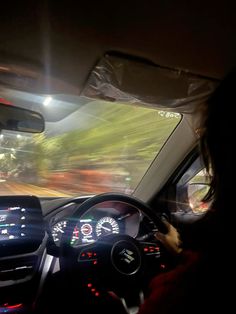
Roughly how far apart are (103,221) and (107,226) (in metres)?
0.05

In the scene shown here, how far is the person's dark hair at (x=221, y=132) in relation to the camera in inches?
50.7

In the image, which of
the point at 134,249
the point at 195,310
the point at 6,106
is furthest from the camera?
the point at 6,106

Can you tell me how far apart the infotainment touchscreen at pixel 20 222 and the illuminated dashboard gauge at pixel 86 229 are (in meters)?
0.27

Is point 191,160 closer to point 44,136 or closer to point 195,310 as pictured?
point 44,136

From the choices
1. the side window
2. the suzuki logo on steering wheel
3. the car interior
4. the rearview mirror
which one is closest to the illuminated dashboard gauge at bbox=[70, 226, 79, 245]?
the car interior

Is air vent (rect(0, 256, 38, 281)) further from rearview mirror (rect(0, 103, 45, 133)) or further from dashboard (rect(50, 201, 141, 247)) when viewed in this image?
rearview mirror (rect(0, 103, 45, 133))

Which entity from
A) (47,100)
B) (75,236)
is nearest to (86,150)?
(47,100)

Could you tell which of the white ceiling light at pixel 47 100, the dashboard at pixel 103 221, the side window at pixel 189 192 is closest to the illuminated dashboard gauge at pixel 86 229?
the dashboard at pixel 103 221

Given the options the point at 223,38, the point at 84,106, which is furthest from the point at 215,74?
the point at 84,106

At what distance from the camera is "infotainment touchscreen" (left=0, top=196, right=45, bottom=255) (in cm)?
254

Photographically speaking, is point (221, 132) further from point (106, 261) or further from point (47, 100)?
point (47, 100)

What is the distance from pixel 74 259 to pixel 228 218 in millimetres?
1191

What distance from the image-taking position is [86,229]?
2662 mm

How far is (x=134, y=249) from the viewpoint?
2381 millimetres
